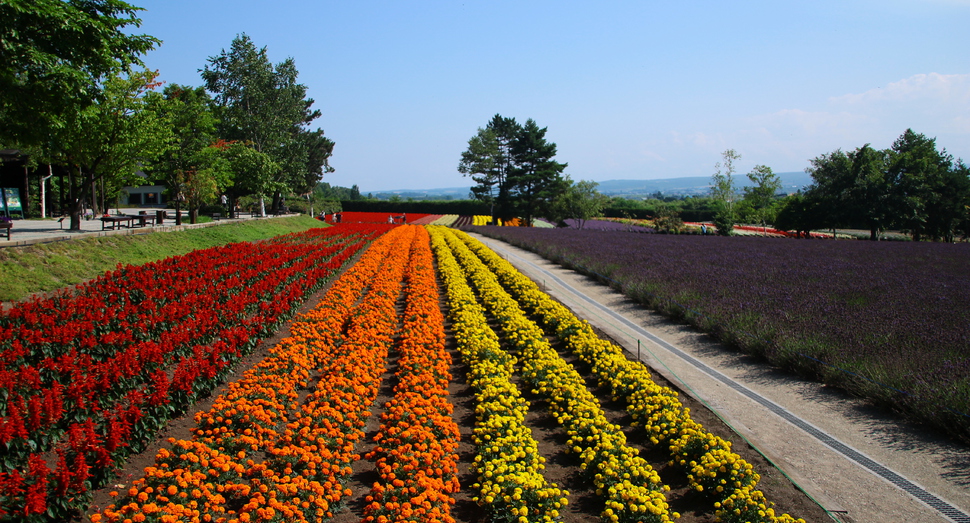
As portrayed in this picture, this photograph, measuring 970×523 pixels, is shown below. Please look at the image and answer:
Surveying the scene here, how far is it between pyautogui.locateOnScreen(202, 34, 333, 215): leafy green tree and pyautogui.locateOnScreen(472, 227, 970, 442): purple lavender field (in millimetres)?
32655

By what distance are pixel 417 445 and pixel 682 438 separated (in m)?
3.00

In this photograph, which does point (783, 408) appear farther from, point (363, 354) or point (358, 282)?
point (358, 282)

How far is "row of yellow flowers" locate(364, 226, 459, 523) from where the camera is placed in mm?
4789

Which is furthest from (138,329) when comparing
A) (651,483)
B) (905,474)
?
(905,474)

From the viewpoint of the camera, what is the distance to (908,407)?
7184 mm

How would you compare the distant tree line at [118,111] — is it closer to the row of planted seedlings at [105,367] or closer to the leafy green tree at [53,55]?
the leafy green tree at [53,55]

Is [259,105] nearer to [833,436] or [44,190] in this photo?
[44,190]

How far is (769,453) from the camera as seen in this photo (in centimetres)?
614

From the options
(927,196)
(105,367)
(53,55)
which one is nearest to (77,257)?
(53,55)

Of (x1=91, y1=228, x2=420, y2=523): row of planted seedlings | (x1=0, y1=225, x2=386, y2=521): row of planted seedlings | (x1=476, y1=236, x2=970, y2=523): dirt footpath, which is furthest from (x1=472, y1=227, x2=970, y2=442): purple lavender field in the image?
(x1=0, y1=225, x2=386, y2=521): row of planted seedlings

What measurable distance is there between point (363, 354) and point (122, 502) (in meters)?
4.23

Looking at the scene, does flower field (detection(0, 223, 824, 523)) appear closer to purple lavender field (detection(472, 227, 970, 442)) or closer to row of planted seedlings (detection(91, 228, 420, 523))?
row of planted seedlings (detection(91, 228, 420, 523))

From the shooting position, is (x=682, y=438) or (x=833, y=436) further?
(x=833, y=436)

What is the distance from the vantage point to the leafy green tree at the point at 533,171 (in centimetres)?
7138
